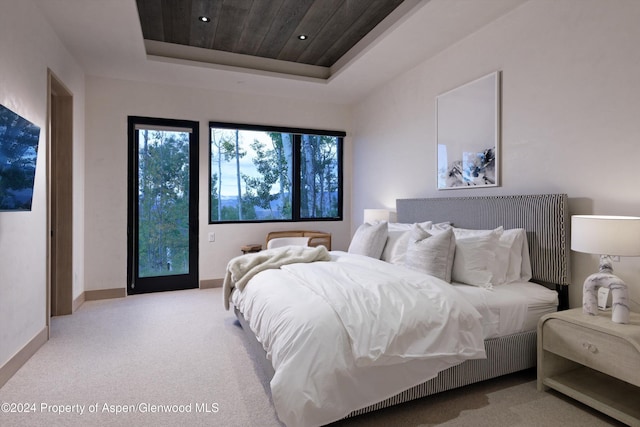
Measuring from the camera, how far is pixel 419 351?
1902 mm

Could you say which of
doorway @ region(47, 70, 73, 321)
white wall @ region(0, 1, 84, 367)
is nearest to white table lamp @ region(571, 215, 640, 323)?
white wall @ region(0, 1, 84, 367)

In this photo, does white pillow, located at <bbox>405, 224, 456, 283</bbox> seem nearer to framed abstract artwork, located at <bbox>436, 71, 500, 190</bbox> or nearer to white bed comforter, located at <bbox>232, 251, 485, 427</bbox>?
white bed comforter, located at <bbox>232, 251, 485, 427</bbox>

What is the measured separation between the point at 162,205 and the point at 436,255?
3743mm

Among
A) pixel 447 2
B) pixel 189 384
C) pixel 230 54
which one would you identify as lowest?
pixel 189 384

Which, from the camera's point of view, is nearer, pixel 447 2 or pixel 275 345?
pixel 275 345

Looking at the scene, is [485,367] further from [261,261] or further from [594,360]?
[261,261]

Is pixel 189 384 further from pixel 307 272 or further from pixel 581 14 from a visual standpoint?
pixel 581 14

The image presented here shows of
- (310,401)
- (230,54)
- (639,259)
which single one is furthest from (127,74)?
(639,259)

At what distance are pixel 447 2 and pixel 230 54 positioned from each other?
2693 millimetres

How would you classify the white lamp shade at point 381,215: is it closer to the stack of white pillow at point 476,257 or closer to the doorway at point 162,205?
the stack of white pillow at point 476,257

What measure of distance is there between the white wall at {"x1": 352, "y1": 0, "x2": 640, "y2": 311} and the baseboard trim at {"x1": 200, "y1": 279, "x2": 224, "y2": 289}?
3.26 metres

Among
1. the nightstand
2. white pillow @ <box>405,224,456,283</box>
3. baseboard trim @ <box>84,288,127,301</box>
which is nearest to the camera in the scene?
the nightstand

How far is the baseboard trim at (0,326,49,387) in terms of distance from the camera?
2.35 meters

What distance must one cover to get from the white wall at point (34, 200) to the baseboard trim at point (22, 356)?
1.4 inches
